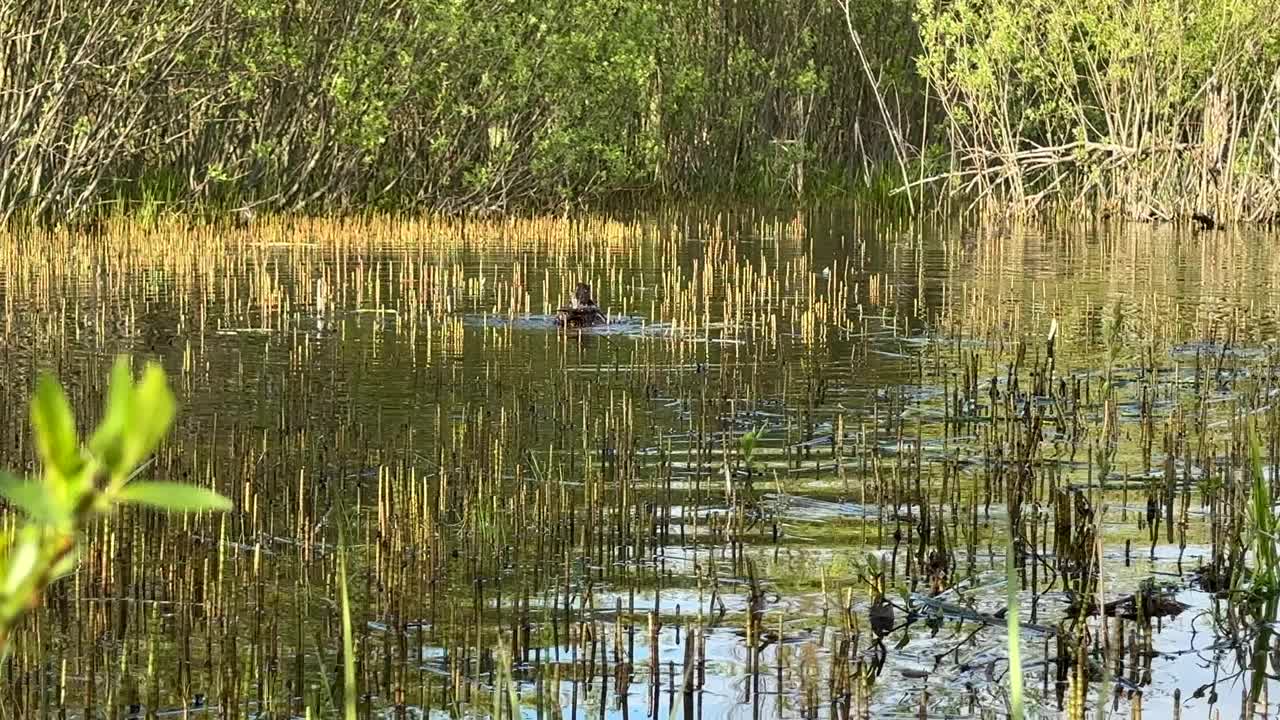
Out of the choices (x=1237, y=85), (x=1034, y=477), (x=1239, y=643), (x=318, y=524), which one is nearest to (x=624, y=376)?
(x=1034, y=477)

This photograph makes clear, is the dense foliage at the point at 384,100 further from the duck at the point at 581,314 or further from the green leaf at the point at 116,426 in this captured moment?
the green leaf at the point at 116,426

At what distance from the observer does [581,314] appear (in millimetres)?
14008

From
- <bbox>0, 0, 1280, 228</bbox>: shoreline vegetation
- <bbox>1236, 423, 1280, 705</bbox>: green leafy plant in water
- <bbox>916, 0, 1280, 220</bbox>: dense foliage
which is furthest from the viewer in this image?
<bbox>916, 0, 1280, 220</bbox>: dense foliage

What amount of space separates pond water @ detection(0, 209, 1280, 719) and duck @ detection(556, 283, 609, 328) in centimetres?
15

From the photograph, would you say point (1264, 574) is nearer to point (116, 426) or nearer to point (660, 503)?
point (660, 503)

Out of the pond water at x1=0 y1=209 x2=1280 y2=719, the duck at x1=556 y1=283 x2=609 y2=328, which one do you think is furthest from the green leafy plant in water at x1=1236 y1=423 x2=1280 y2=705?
the duck at x1=556 y1=283 x2=609 y2=328

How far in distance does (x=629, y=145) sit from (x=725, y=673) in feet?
91.2

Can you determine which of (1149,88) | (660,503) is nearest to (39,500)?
(660,503)

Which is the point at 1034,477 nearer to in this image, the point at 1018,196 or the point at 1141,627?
the point at 1141,627

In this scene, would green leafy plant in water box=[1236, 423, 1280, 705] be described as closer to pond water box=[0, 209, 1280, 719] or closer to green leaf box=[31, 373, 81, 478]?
pond water box=[0, 209, 1280, 719]

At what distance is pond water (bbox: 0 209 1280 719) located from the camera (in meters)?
5.35

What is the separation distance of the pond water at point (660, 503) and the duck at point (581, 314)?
150mm

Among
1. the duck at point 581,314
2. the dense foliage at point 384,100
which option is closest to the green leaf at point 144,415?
the duck at point 581,314

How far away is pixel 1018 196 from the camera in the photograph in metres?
30.0
